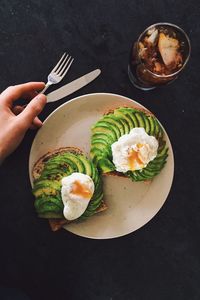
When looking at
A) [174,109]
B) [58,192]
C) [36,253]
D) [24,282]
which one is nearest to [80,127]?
[58,192]

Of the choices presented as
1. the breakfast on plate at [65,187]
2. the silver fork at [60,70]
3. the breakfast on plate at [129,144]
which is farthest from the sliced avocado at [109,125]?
the silver fork at [60,70]

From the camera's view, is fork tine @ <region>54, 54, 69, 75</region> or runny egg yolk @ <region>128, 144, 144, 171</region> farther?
fork tine @ <region>54, 54, 69, 75</region>

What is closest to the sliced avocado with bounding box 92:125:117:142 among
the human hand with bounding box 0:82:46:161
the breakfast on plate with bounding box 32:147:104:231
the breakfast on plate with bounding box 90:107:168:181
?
the breakfast on plate with bounding box 90:107:168:181

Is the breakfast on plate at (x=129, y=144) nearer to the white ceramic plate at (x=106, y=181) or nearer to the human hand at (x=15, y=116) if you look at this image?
the white ceramic plate at (x=106, y=181)

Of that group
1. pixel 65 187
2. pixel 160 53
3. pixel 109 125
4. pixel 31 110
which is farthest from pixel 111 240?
pixel 160 53

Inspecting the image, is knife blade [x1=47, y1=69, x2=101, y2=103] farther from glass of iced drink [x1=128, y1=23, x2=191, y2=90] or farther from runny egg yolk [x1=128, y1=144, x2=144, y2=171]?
runny egg yolk [x1=128, y1=144, x2=144, y2=171]

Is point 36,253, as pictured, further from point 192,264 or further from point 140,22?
point 140,22
